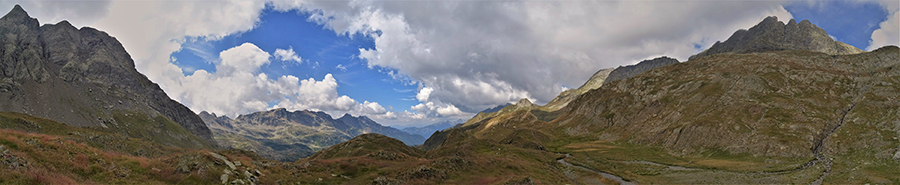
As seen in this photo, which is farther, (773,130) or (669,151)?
(669,151)

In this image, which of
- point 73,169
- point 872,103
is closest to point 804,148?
point 872,103

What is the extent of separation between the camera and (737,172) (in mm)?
85125

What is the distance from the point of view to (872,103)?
109 metres

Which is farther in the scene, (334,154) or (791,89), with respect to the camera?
(791,89)

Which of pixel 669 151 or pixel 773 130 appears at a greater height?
pixel 773 130

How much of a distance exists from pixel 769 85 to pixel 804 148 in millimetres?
86754

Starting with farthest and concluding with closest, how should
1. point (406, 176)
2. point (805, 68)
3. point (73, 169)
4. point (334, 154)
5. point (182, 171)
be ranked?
point (805, 68)
point (334, 154)
point (406, 176)
point (182, 171)
point (73, 169)

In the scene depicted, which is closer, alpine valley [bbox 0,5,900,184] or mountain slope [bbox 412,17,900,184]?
alpine valley [bbox 0,5,900,184]

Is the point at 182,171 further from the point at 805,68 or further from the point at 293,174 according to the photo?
the point at 805,68

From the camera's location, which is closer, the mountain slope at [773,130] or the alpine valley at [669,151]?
the alpine valley at [669,151]

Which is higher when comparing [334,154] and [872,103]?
[872,103]

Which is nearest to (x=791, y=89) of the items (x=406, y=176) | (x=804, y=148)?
(x=804, y=148)

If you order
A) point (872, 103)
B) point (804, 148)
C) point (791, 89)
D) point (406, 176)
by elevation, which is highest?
point (791, 89)

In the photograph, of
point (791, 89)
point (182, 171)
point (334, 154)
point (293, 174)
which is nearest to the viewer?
point (182, 171)
